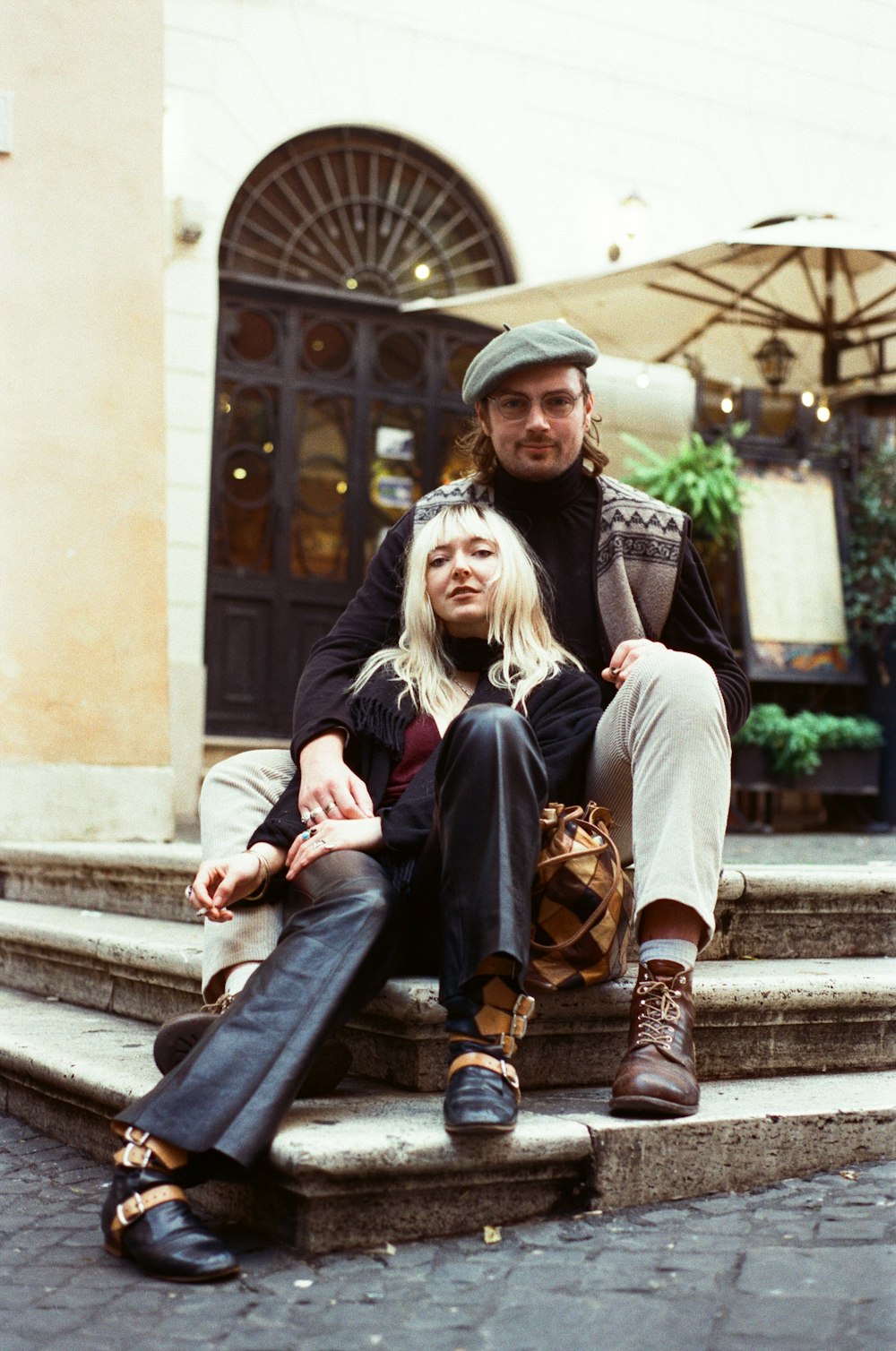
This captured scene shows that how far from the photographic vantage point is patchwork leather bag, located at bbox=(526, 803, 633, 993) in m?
2.40

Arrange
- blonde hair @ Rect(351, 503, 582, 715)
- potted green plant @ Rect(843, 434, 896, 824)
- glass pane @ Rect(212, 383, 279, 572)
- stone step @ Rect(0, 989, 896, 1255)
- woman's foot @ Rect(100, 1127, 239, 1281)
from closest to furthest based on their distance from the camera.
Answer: woman's foot @ Rect(100, 1127, 239, 1281)
stone step @ Rect(0, 989, 896, 1255)
blonde hair @ Rect(351, 503, 582, 715)
potted green plant @ Rect(843, 434, 896, 824)
glass pane @ Rect(212, 383, 279, 572)

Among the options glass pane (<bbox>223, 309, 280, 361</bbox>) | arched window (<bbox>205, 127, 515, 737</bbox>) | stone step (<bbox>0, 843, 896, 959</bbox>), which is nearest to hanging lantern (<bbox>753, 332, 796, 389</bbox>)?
arched window (<bbox>205, 127, 515, 737</bbox>)

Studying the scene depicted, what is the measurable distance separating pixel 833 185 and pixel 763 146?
2.06 feet

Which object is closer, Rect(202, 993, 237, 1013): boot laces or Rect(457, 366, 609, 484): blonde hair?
Rect(202, 993, 237, 1013): boot laces

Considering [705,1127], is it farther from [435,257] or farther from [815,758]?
[435,257]

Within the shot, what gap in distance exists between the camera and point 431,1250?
214 cm

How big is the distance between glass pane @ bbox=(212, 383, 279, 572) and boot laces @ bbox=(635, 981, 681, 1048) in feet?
19.3

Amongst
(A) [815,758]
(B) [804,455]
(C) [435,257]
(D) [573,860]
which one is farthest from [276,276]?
(D) [573,860]

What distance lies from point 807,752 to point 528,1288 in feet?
18.2

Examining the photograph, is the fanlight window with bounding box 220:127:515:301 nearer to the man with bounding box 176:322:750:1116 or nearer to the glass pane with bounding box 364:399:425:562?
the glass pane with bounding box 364:399:425:562

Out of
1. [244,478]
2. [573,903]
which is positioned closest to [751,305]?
[244,478]

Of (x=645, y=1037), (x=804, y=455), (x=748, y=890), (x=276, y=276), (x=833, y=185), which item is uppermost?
(x=833, y=185)

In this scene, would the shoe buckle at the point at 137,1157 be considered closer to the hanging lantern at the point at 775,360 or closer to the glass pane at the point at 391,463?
the glass pane at the point at 391,463

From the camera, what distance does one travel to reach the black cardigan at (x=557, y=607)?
288cm
